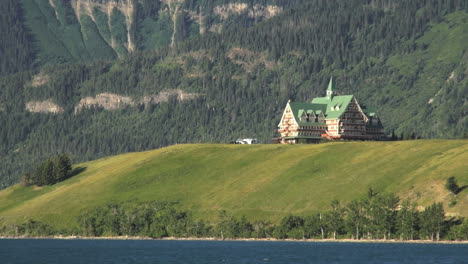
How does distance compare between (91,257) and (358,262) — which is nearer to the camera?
(358,262)

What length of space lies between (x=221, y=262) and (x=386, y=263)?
27.9 metres

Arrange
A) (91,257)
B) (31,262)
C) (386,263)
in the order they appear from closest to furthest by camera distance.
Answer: (386,263) → (31,262) → (91,257)

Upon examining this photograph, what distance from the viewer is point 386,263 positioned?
174125 millimetres

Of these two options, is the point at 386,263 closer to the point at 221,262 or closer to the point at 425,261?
the point at 425,261

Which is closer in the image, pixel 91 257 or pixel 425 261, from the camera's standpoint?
pixel 425 261

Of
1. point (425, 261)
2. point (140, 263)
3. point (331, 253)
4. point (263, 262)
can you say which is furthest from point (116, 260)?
point (425, 261)

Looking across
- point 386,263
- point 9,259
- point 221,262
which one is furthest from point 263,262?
point 9,259

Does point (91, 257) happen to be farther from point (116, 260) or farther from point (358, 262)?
point (358, 262)

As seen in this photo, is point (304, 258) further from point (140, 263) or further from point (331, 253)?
point (140, 263)

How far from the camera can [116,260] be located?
188500 mm

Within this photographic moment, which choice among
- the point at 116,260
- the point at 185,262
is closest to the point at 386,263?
the point at 185,262

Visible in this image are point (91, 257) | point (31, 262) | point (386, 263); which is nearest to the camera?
point (386, 263)

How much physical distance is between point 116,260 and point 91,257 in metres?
11.6

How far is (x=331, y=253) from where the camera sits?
652 feet
